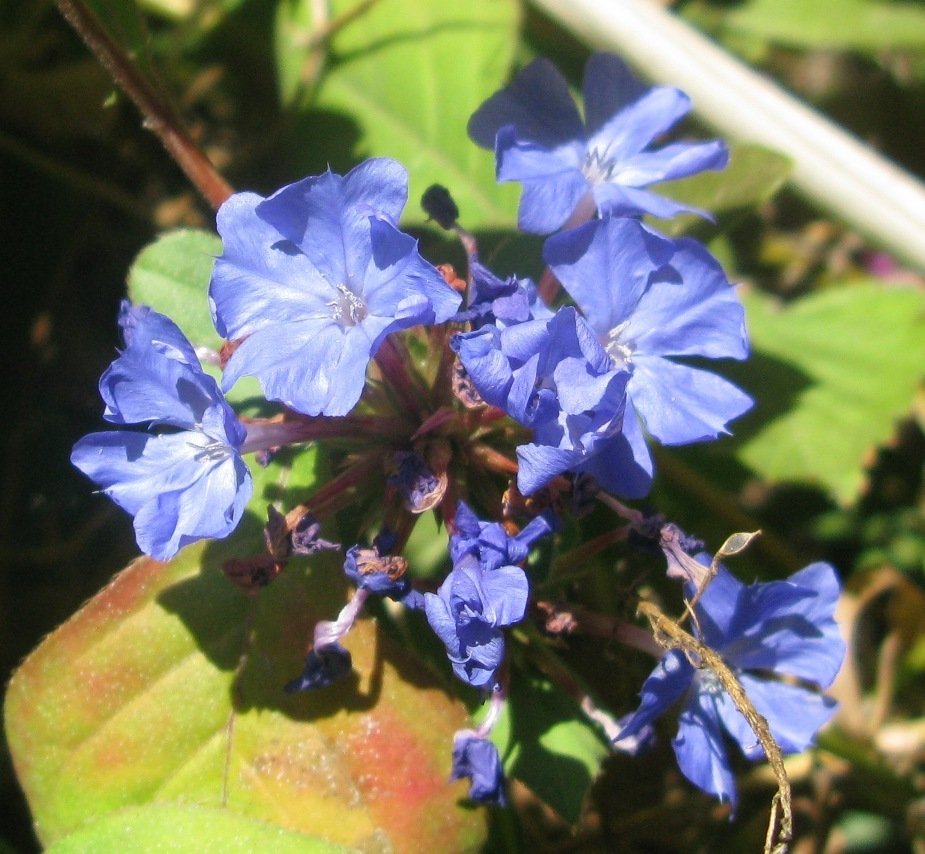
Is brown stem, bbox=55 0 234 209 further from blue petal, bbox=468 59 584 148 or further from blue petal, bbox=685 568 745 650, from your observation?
blue petal, bbox=685 568 745 650

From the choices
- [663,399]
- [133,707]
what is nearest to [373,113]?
[663,399]

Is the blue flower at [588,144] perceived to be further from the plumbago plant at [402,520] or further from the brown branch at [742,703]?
the brown branch at [742,703]

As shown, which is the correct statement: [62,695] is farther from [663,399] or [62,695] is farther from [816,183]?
[816,183]

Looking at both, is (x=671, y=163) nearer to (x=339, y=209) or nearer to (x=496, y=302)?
(x=496, y=302)

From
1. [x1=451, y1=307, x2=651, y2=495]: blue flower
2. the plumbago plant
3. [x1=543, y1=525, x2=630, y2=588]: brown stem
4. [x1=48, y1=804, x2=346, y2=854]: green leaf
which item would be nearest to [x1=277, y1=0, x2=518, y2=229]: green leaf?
the plumbago plant

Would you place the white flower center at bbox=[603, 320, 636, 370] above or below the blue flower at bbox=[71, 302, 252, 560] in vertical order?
below

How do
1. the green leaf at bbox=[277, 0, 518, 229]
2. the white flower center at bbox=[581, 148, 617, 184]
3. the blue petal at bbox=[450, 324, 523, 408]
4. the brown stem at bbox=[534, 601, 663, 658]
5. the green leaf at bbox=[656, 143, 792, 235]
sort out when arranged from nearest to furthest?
the blue petal at bbox=[450, 324, 523, 408] → the brown stem at bbox=[534, 601, 663, 658] → the white flower center at bbox=[581, 148, 617, 184] → the green leaf at bbox=[656, 143, 792, 235] → the green leaf at bbox=[277, 0, 518, 229]
